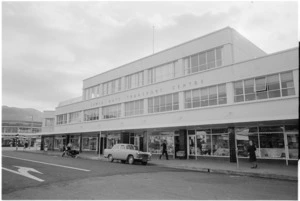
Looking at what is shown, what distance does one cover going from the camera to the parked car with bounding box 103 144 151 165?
19.3 meters

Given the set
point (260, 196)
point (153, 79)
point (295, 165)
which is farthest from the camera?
point (153, 79)

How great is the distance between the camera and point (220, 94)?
21250mm

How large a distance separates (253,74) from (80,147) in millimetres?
27334

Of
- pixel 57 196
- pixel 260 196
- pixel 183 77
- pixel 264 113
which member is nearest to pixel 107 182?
pixel 57 196

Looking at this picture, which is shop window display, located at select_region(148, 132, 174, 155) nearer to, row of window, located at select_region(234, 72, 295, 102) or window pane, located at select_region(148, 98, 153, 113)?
window pane, located at select_region(148, 98, 153, 113)

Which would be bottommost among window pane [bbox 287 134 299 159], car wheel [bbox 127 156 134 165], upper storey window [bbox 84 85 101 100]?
car wheel [bbox 127 156 134 165]

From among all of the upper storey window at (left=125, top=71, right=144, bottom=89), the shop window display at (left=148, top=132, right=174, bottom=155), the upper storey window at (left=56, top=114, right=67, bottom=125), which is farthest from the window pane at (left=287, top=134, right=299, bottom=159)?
the upper storey window at (left=56, top=114, right=67, bottom=125)

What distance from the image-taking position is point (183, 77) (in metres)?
24.0

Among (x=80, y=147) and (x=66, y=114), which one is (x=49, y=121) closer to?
(x=66, y=114)

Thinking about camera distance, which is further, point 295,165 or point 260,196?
point 295,165

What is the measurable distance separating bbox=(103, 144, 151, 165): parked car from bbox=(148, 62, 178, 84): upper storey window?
8912 millimetres

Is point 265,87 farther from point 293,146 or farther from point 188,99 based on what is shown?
point 188,99

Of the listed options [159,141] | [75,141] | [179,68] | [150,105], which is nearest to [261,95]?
[179,68]

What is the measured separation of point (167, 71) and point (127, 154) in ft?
33.6
